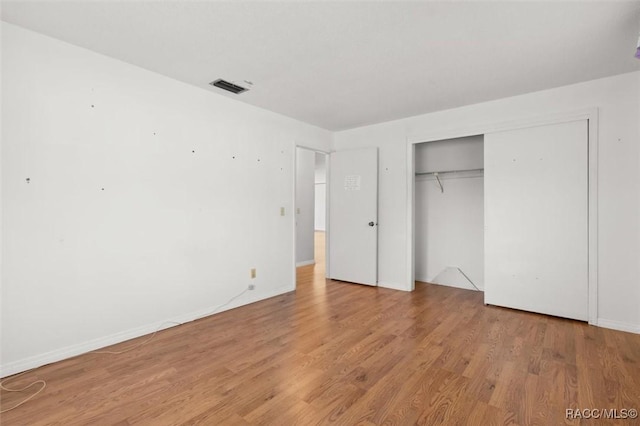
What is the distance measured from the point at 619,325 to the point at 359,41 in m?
3.59

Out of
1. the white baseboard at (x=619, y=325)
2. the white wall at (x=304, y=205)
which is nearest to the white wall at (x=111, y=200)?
the white wall at (x=304, y=205)

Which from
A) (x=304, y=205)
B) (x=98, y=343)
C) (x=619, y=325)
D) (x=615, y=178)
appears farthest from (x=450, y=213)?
(x=98, y=343)

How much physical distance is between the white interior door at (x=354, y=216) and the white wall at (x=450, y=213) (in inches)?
32.5

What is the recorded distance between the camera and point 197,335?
2.96 metres

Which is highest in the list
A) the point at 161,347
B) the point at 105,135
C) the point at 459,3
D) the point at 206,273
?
the point at 459,3

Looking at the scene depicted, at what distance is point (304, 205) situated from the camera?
21.1 ft

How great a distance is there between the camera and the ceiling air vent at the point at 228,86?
127 inches

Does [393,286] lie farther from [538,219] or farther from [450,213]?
[538,219]

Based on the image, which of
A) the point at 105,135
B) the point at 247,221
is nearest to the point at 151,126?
the point at 105,135

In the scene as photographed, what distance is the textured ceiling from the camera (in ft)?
6.72

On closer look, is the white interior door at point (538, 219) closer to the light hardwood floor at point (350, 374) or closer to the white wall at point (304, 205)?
the light hardwood floor at point (350, 374)

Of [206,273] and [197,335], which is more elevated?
[206,273]

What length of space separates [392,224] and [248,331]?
8.46 feet

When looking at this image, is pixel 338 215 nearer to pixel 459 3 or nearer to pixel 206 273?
pixel 206 273
